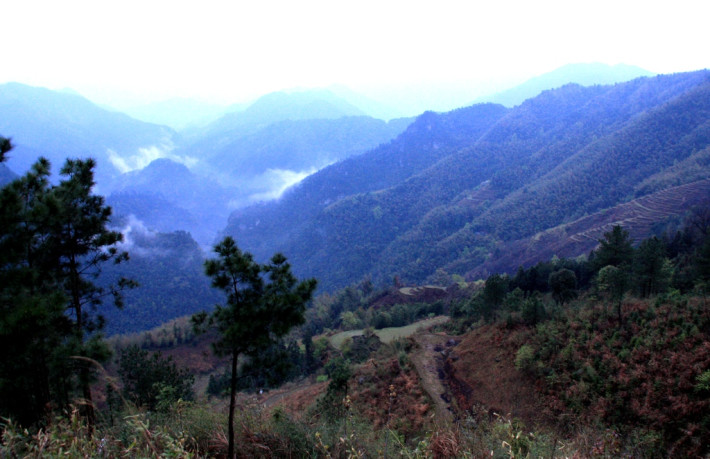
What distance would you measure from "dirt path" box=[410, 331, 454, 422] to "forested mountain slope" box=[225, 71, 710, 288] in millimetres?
55163

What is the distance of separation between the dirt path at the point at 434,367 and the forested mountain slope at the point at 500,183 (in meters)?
55.2

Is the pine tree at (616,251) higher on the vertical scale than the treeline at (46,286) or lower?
lower

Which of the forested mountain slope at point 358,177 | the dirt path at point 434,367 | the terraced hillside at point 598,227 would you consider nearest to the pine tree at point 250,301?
the dirt path at point 434,367

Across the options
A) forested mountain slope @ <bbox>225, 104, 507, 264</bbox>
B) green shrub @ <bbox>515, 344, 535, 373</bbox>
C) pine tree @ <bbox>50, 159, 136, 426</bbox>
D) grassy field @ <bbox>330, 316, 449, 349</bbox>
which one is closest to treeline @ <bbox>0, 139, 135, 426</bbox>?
pine tree @ <bbox>50, 159, 136, 426</bbox>

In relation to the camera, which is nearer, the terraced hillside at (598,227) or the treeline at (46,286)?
the treeline at (46,286)

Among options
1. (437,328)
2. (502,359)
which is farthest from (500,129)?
(502,359)

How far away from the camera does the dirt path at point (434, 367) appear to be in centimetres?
1511

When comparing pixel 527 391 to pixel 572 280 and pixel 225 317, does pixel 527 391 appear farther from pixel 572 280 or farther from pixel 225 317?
pixel 225 317

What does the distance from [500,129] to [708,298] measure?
6233 inches

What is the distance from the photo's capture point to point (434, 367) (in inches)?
729

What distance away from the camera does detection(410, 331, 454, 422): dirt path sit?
1511cm

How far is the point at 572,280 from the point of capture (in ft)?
70.0

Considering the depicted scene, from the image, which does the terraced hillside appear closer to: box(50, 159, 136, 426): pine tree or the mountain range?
the mountain range

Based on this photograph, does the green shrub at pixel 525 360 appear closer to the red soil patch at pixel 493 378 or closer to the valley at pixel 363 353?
the valley at pixel 363 353
